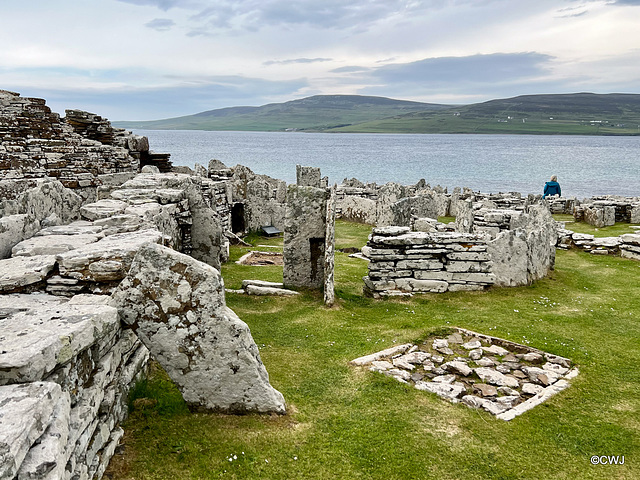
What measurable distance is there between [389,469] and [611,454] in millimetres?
2440

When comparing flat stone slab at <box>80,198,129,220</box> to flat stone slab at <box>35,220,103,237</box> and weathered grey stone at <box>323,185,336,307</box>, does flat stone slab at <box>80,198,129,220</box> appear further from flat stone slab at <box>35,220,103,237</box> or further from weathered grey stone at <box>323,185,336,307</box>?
weathered grey stone at <box>323,185,336,307</box>

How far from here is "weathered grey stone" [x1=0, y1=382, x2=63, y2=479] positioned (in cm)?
241

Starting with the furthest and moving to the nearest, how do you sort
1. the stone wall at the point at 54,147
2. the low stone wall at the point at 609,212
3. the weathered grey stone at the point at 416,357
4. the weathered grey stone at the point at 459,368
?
the low stone wall at the point at 609,212 → the stone wall at the point at 54,147 → the weathered grey stone at the point at 416,357 → the weathered grey stone at the point at 459,368

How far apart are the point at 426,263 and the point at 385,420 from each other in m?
5.88

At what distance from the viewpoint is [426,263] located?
1085cm

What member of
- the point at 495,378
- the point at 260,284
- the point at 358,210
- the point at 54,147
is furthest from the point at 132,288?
the point at 358,210

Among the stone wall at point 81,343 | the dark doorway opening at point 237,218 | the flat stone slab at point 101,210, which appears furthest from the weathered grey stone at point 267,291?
the dark doorway opening at point 237,218

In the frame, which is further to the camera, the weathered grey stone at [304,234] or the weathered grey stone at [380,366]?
the weathered grey stone at [304,234]

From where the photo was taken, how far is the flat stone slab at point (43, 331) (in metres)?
3.00

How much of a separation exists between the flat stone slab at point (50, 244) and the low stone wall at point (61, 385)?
1094 millimetres

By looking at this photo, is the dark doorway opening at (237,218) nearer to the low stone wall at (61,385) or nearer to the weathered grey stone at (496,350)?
the weathered grey stone at (496,350)

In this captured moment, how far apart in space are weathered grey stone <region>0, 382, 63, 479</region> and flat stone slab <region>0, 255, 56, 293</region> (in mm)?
1915

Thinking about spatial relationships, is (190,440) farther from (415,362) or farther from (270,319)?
(270,319)

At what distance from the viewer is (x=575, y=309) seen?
977 cm
